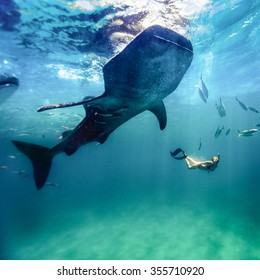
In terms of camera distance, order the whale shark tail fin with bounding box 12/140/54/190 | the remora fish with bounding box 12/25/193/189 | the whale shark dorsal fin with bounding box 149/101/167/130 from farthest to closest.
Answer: the whale shark dorsal fin with bounding box 149/101/167/130
the whale shark tail fin with bounding box 12/140/54/190
the remora fish with bounding box 12/25/193/189

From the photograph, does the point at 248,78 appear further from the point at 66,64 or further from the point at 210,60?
the point at 66,64

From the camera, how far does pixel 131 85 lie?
14.6ft

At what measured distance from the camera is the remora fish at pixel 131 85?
3.34 metres

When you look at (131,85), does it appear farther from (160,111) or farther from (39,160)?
(39,160)

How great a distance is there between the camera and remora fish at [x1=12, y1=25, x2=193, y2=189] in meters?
3.34

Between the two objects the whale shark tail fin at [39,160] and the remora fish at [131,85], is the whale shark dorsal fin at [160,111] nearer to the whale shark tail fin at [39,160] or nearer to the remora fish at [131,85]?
the remora fish at [131,85]

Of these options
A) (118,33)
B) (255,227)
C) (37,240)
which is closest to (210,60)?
(118,33)

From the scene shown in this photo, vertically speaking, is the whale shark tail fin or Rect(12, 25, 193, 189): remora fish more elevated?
Rect(12, 25, 193, 189): remora fish

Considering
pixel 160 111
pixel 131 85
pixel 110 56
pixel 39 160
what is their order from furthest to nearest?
pixel 110 56 → pixel 160 111 → pixel 39 160 → pixel 131 85

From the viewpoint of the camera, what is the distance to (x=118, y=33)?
440 inches

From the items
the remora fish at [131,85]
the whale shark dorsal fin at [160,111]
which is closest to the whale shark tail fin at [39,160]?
the remora fish at [131,85]

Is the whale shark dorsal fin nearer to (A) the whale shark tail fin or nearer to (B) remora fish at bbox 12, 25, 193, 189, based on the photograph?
(B) remora fish at bbox 12, 25, 193, 189

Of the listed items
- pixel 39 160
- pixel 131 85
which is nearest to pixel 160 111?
pixel 131 85

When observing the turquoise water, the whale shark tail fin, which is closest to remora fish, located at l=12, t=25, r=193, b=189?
the whale shark tail fin
